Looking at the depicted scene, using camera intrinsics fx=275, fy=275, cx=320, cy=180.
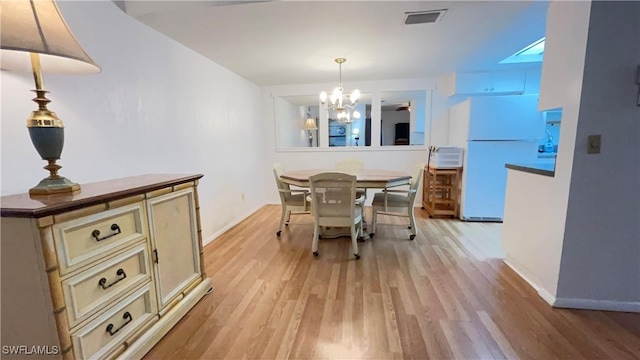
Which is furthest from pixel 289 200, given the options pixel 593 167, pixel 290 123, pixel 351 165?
pixel 290 123

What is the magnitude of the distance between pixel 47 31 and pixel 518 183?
3025mm

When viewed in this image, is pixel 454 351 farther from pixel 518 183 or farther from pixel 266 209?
pixel 266 209

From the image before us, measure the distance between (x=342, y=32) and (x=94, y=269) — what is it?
7.76 ft

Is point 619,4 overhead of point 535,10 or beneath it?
beneath

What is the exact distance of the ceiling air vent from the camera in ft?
6.70

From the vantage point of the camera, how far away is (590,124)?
1629 millimetres

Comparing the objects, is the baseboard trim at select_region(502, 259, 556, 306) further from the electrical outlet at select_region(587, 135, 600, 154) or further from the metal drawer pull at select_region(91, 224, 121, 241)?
the metal drawer pull at select_region(91, 224, 121, 241)

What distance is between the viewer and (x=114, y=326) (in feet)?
4.34

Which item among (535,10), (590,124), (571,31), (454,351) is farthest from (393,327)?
(535,10)

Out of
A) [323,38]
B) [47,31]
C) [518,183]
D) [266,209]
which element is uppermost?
[323,38]

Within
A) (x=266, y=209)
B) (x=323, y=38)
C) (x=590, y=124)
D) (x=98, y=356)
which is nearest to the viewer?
(x=98, y=356)

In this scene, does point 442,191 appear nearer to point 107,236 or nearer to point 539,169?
point 539,169

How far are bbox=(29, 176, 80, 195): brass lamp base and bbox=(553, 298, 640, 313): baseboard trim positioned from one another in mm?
2883

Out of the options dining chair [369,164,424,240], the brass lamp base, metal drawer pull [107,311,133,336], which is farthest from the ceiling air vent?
metal drawer pull [107,311,133,336]
